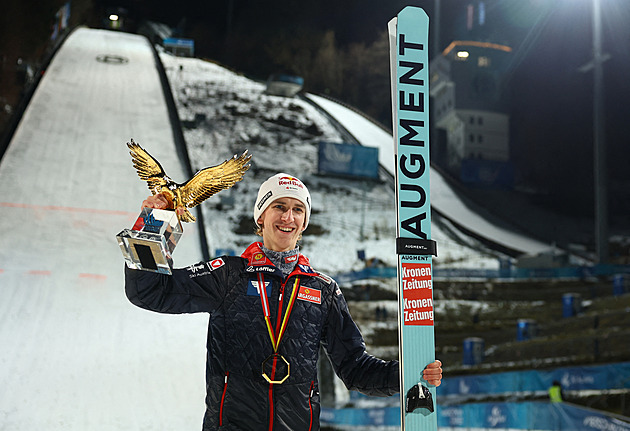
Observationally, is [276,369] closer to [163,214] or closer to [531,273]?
A: [163,214]

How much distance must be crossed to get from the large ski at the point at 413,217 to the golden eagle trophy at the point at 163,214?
21.0 inches

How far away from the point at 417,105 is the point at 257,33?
1170 inches

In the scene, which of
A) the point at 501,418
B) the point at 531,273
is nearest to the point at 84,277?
the point at 501,418

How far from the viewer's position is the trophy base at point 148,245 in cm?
148

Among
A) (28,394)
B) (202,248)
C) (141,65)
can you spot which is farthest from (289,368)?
(141,65)

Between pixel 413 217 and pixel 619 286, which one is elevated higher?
pixel 619 286

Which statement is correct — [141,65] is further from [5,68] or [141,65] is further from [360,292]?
[360,292]

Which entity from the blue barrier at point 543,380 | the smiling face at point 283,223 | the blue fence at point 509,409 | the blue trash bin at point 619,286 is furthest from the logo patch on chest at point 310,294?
the blue trash bin at point 619,286

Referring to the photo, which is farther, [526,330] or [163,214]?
[526,330]

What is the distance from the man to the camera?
4.84ft

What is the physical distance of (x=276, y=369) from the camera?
1.48 metres

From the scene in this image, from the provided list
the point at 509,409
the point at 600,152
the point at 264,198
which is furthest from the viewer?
the point at 600,152

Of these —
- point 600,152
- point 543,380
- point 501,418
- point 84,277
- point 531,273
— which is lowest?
point 501,418

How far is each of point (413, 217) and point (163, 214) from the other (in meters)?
0.79
